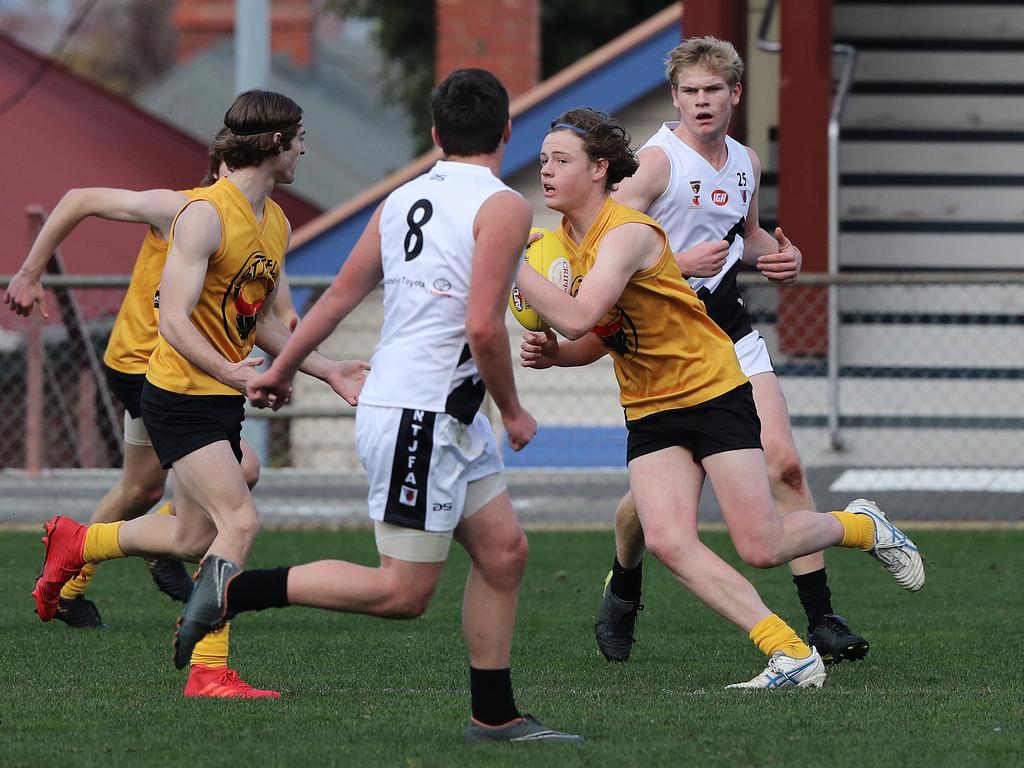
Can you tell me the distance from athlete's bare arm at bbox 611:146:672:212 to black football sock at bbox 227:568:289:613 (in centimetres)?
204

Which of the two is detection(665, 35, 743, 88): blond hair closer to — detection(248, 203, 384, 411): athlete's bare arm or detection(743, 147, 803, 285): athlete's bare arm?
detection(743, 147, 803, 285): athlete's bare arm

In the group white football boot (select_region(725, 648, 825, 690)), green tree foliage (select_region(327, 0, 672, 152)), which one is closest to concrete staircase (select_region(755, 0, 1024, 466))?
white football boot (select_region(725, 648, 825, 690))

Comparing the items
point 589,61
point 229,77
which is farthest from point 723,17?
point 229,77

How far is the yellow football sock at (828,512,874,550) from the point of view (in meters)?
6.19

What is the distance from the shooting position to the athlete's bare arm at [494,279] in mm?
4520

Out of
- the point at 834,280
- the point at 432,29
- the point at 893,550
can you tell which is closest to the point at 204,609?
the point at 893,550

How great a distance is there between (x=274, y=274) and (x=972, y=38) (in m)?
9.43

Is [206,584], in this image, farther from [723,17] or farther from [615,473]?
[723,17]

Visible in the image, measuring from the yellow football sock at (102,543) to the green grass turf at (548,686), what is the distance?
0.36m

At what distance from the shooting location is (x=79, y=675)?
611 centimetres

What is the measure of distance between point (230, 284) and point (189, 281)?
0.27 meters

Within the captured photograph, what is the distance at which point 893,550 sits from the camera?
6348 mm

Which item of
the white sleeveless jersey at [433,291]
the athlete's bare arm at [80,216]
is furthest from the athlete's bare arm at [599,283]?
the athlete's bare arm at [80,216]

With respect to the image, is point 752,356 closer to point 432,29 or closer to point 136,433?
point 136,433
